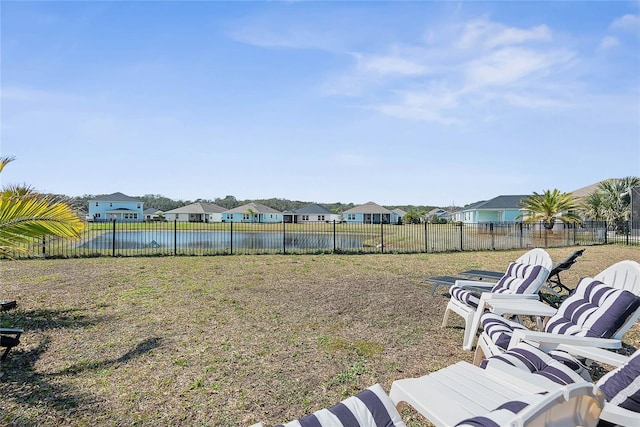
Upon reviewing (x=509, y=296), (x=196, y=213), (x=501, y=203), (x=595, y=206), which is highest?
(x=501, y=203)

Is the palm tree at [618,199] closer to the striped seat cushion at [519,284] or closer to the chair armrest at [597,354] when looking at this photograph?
the striped seat cushion at [519,284]

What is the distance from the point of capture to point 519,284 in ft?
14.8

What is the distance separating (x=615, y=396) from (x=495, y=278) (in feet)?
16.2

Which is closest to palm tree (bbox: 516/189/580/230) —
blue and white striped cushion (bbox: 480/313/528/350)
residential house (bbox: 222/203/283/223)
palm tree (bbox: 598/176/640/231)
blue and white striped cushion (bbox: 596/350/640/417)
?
palm tree (bbox: 598/176/640/231)

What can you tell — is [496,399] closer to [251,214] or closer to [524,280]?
[524,280]

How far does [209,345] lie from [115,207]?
5814 cm

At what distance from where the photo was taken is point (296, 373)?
3.40 metres

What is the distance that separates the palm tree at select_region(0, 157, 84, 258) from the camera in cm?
393

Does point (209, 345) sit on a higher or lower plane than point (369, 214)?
lower

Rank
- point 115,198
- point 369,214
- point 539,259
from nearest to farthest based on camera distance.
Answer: point 539,259, point 115,198, point 369,214

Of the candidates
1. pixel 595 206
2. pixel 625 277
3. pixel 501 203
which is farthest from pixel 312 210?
pixel 625 277

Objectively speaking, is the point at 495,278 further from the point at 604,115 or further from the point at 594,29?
the point at 604,115

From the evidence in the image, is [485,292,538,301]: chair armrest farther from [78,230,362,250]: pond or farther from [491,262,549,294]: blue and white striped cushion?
[78,230,362,250]: pond

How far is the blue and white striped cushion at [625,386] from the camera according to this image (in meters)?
1.69
